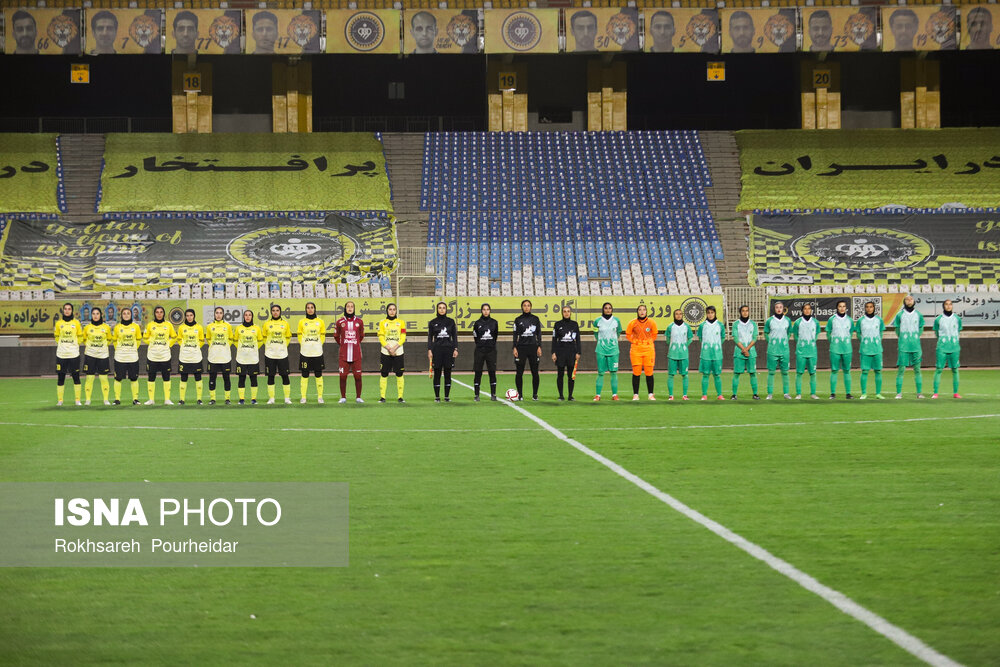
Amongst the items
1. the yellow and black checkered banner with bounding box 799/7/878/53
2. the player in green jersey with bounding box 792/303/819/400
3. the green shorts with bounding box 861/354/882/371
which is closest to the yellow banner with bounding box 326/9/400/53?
the yellow and black checkered banner with bounding box 799/7/878/53

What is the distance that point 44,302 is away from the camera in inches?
1299

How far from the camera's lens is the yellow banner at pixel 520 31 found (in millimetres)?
40031

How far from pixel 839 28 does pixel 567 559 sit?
122 ft

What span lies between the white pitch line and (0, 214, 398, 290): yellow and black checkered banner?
86.2 ft

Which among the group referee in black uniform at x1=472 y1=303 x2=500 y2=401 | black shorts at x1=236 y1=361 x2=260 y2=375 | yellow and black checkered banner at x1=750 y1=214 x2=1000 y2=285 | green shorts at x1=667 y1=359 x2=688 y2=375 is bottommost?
green shorts at x1=667 y1=359 x2=688 y2=375

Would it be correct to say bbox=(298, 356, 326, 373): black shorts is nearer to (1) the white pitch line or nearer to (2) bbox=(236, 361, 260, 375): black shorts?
(2) bbox=(236, 361, 260, 375): black shorts

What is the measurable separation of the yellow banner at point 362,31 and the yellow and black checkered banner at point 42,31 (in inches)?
352

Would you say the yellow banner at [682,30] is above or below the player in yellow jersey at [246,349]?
above

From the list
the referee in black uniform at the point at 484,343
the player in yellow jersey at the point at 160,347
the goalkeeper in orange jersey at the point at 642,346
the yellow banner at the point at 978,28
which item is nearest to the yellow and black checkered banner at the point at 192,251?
the player in yellow jersey at the point at 160,347

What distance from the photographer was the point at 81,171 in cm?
3988

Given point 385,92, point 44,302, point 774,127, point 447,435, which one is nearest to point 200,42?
point 385,92

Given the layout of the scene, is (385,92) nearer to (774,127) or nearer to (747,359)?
(774,127)

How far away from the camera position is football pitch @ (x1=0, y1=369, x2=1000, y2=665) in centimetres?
535

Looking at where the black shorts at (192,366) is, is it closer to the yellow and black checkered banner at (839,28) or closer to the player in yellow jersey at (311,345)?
the player in yellow jersey at (311,345)
